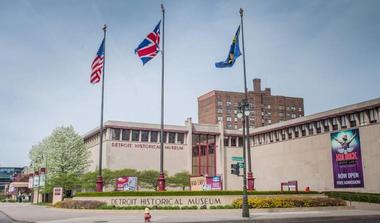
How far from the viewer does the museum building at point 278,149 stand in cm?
5544

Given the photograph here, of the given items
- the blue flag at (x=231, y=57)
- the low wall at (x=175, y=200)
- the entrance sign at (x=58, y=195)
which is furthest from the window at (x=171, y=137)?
the low wall at (x=175, y=200)

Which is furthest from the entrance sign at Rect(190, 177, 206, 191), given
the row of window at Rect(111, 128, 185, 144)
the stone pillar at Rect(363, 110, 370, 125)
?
the row of window at Rect(111, 128, 185, 144)

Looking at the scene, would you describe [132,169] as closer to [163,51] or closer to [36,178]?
[36,178]

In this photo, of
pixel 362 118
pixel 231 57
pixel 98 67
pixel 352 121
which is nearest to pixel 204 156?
pixel 352 121

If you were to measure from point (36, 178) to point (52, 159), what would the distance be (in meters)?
4.23

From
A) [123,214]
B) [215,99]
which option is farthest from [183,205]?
[215,99]

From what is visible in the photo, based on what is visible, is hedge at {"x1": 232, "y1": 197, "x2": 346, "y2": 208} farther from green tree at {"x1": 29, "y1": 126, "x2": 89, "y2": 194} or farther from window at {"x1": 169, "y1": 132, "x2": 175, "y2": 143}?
window at {"x1": 169, "y1": 132, "x2": 175, "y2": 143}

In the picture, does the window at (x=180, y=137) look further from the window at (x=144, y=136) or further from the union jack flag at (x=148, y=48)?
the union jack flag at (x=148, y=48)

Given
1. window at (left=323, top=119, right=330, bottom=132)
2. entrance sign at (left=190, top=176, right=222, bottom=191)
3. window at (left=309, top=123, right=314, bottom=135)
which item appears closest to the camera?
entrance sign at (left=190, top=176, right=222, bottom=191)

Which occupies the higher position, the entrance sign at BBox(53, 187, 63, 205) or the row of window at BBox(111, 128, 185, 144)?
the row of window at BBox(111, 128, 185, 144)

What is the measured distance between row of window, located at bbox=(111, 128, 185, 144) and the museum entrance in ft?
14.2

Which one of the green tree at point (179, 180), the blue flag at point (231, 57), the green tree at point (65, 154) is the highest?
the blue flag at point (231, 57)

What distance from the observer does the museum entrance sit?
79.2m

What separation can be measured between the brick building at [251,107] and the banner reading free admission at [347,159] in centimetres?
7657
